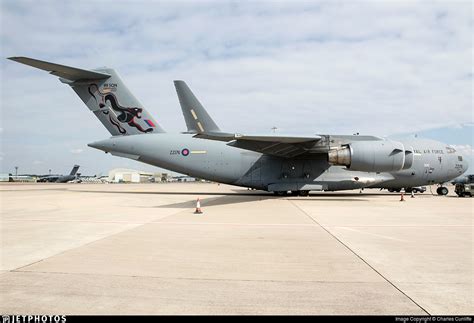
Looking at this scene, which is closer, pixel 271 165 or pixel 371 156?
pixel 371 156

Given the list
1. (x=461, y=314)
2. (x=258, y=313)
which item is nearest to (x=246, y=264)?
(x=258, y=313)

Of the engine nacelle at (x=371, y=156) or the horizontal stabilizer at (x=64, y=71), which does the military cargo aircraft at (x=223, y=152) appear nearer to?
the horizontal stabilizer at (x=64, y=71)

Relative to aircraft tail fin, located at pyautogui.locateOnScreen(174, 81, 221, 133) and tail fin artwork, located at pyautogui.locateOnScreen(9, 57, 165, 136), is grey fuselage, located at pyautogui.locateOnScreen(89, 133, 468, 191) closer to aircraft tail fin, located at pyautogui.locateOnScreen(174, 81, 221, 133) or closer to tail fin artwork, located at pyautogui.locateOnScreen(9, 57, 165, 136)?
tail fin artwork, located at pyautogui.locateOnScreen(9, 57, 165, 136)

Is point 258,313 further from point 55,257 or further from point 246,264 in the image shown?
point 55,257

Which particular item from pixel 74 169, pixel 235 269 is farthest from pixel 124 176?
pixel 235 269

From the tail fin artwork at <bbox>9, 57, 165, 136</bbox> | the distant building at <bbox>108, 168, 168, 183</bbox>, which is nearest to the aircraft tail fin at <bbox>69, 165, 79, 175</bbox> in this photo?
the distant building at <bbox>108, 168, 168, 183</bbox>

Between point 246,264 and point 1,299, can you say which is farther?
point 246,264

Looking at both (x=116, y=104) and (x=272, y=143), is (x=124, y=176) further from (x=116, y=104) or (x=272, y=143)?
(x=272, y=143)

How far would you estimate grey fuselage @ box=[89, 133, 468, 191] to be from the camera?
20.7 meters

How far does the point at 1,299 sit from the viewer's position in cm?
370

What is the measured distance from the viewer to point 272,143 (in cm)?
1847

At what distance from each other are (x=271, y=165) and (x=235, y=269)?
16319 millimetres

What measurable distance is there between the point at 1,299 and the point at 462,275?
18.5 ft

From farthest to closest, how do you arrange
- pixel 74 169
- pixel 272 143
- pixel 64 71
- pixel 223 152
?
pixel 74 169, pixel 223 152, pixel 64 71, pixel 272 143
